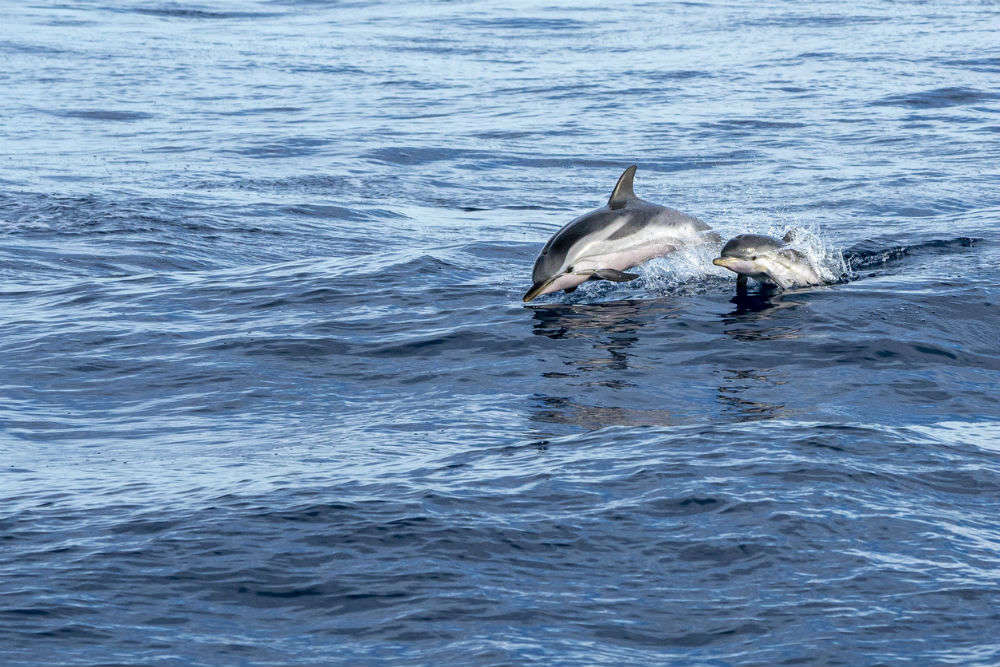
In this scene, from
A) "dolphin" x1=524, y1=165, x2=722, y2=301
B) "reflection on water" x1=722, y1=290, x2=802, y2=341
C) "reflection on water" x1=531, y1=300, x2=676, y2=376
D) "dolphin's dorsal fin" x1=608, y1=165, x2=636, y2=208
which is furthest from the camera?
"dolphin's dorsal fin" x1=608, y1=165, x2=636, y2=208

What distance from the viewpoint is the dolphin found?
37.0ft

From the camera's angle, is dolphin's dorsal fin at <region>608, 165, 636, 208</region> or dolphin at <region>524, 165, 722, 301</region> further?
dolphin's dorsal fin at <region>608, 165, 636, 208</region>

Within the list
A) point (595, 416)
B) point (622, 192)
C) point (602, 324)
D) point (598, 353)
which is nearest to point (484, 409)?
point (595, 416)

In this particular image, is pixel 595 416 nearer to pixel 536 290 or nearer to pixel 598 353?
pixel 598 353

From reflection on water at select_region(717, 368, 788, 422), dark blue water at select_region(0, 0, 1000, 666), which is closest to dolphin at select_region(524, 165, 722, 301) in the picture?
dark blue water at select_region(0, 0, 1000, 666)

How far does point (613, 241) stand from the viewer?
453 inches

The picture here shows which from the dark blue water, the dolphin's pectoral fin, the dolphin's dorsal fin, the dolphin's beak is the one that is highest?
the dolphin's dorsal fin

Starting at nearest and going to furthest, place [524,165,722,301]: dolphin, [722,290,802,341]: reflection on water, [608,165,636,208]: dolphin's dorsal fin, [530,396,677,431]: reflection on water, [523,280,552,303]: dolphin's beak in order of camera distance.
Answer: [530,396,677,431]: reflection on water → [722,290,802,341]: reflection on water → [523,280,552,303]: dolphin's beak → [524,165,722,301]: dolphin → [608,165,636,208]: dolphin's dorsal fin

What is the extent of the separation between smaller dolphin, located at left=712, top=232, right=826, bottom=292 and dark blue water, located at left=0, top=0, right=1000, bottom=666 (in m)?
0.20

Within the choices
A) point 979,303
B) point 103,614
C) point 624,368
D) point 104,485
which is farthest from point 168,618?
point 979,303

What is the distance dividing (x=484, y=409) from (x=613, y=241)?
3040 mm

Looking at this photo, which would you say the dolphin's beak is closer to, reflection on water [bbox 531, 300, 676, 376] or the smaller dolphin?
reflection on water [bbox 531, 300, 676, 376]

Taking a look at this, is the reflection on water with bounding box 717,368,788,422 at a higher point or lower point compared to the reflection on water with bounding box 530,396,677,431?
higher

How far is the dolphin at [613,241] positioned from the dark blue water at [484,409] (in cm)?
34
